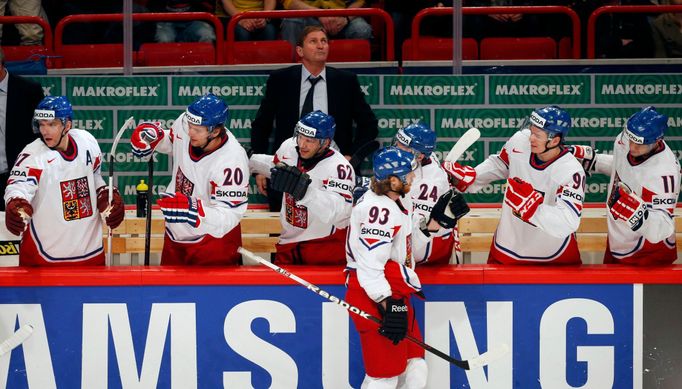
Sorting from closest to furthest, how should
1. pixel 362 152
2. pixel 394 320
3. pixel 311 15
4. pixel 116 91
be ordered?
pixel 394 320 < pixel 362 152 < pixel 116 91 < pixel 311 15

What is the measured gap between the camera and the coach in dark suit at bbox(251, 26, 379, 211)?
770 cm

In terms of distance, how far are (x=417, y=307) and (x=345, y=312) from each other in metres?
0.38

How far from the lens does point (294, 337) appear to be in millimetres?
6277

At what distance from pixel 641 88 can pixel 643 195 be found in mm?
1817

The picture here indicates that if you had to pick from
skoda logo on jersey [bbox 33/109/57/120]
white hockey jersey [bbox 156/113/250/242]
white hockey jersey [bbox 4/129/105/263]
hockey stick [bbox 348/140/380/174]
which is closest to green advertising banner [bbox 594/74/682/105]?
hockey stick [bbox 348/140/380/174]

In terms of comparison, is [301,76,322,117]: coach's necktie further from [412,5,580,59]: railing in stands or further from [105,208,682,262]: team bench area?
[412,5,580,59]: railing in stands

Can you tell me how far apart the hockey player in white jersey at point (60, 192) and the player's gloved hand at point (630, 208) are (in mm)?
2712

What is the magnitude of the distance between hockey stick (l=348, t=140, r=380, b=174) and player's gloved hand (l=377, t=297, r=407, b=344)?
5.60 feet

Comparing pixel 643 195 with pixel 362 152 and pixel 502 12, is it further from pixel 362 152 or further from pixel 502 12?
pixel 502 12

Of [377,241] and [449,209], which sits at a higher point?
[449,209]

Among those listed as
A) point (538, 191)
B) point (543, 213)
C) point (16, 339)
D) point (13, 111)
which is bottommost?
point (16, 339)

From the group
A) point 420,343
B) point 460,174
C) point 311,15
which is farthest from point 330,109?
point 420,343

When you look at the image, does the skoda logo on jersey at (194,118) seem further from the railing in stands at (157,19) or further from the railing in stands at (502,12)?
the railing in stands at (502,12)

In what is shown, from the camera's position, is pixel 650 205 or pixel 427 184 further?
pixel 427 184
